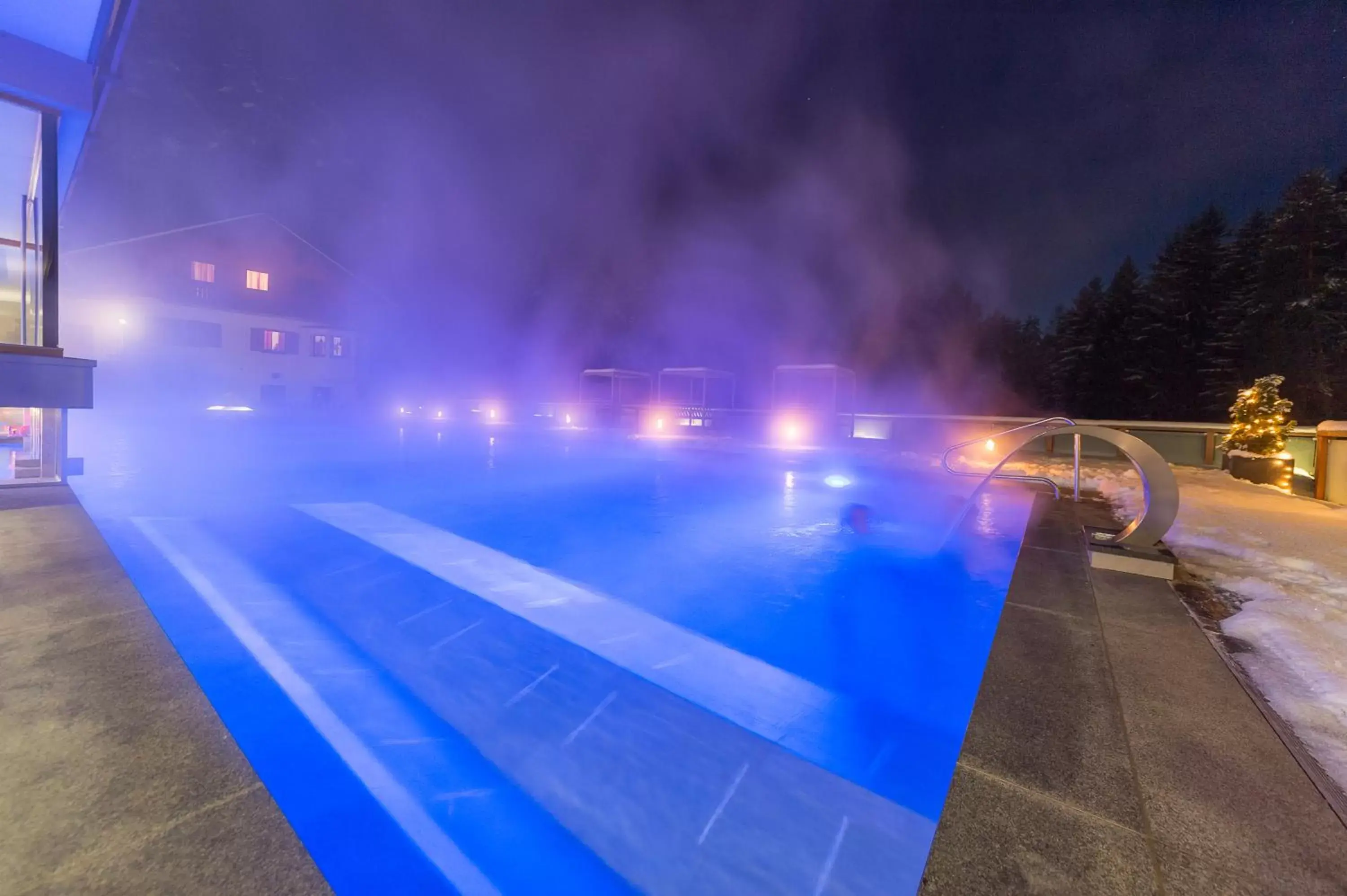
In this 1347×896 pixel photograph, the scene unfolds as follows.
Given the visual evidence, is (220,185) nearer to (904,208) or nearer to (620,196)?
(620,196)

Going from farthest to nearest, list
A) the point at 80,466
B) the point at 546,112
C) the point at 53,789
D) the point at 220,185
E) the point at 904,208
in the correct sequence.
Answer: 1. the point at 904,208
2. the point at 220,185
3. the point at 546,112
4. the point at 80,466
5. the point at 53,789

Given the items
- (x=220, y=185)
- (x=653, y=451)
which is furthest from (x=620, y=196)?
(x=653, y=451)

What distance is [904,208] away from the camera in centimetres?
2684

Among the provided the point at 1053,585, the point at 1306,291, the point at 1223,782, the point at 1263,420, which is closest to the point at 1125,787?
the point at 1223,782

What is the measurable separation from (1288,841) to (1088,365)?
33.9 m

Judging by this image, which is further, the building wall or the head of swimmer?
the building wall

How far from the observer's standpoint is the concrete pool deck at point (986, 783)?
1.21m

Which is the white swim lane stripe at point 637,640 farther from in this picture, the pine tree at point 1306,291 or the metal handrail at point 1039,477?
the pine tree at point 1306,291

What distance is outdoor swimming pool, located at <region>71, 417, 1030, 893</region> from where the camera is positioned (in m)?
2.02

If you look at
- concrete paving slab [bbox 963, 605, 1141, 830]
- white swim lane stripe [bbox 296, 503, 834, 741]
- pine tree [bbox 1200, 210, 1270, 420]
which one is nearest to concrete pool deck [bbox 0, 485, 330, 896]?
concrete paving slab [bbox 963, 605, 1141, 830]

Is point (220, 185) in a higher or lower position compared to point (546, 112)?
lower

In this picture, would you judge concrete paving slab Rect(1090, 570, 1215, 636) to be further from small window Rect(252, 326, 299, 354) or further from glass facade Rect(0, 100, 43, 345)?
small window Rect(252, 326, 299, 354)

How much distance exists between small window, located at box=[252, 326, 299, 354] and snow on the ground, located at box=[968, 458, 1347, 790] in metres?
27.1

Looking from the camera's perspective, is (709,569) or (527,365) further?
(527,365)
